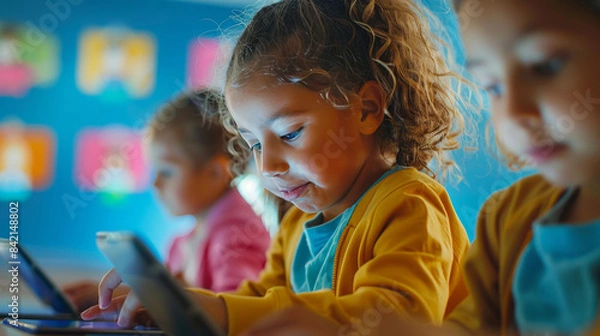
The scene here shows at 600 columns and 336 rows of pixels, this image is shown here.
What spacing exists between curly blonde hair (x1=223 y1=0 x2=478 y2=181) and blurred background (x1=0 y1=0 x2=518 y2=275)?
80.1 inches

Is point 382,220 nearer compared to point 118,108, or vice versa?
point 382,220

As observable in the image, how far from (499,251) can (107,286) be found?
427 mm

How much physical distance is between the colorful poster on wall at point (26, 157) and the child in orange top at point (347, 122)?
221cm

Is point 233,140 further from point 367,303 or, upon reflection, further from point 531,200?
point 531,200

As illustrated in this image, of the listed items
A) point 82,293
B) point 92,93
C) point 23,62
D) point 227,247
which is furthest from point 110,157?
point 82,293

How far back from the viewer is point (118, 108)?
9.59ft

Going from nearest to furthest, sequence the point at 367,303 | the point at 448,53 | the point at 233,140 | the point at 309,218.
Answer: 1. the point at 367,303
2. the point at 448,53
3. the point at 309,218
4. the point at 233,140

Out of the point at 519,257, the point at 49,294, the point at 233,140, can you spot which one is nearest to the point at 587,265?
the point at 519,257

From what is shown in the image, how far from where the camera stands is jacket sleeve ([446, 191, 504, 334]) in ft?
1.73

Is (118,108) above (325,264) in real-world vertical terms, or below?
below

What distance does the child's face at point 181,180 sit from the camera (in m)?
1.41

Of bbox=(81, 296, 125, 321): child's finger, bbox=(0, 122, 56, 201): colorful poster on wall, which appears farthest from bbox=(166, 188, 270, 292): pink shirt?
bbox=(0, 122, 56, 201): colorful poster on wall

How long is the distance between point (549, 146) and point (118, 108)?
2.64 metres

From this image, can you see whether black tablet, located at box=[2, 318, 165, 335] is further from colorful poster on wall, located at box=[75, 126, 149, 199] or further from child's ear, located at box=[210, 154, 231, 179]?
colorful poster on wall, located at box=[75, 126, 149, 199]
